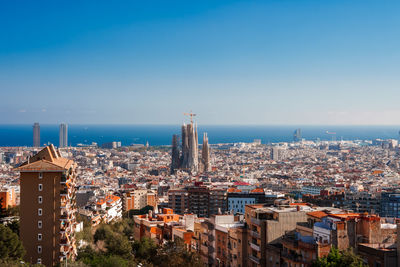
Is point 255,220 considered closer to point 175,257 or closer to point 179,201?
point 175,257

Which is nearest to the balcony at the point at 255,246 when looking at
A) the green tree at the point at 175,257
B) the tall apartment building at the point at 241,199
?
the green tree at the point at 175,257

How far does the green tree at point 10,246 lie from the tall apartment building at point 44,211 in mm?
1309

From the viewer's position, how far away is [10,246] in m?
19.0

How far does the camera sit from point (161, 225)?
2888 centimetres

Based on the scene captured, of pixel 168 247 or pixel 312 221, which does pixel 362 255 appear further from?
pixel 168 247

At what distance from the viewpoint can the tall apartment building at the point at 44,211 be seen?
68.2 ft

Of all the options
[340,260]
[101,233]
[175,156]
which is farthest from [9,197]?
[175,156]

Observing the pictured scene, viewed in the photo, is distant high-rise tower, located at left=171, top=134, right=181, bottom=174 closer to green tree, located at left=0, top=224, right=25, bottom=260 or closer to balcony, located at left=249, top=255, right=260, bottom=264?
balcony, located at left=249, top=255, right=260, bottom=264

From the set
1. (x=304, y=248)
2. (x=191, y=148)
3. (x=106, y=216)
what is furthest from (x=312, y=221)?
(x=191, y=148)

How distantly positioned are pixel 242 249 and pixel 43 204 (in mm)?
6994

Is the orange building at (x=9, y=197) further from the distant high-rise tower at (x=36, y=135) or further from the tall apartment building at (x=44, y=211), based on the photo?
the distant high-rise tower at (x=36, y=135)

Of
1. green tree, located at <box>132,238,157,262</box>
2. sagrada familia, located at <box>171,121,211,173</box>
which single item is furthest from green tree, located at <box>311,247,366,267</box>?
sagrada familia, located at <box>171,121,211,173</box>

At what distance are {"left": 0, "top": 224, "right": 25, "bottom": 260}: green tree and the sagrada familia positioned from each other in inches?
2786

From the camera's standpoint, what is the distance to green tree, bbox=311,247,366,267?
15.2m
